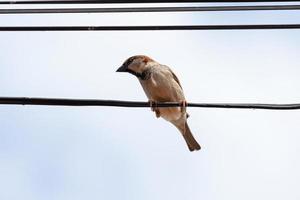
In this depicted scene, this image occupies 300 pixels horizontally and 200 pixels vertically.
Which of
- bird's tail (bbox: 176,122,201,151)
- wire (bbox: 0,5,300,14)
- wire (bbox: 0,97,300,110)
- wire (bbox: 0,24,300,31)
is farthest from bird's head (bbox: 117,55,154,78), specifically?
wire (bbox: 0,97,300,110)

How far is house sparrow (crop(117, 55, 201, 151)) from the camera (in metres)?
8.54

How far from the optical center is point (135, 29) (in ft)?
20.9

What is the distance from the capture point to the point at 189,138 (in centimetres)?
952

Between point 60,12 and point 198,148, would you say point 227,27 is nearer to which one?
point 60,12

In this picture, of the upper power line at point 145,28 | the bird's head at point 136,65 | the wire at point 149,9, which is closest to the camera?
the wire at point 149,9

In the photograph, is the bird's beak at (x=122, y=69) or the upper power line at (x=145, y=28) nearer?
the upper power line at (x=145, y=28)

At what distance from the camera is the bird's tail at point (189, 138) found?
942cm

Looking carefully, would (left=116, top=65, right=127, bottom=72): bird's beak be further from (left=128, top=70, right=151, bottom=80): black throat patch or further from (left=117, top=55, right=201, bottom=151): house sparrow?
(left=128, top=70, right=151, bottom=80): black throat patch

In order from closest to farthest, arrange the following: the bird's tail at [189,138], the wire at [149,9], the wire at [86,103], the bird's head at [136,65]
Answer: the wire at [86,103]
the wire at [149,9]
the bird's head at [136,65]
the bird's tail at [189,138]

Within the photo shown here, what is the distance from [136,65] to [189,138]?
4.35 feet

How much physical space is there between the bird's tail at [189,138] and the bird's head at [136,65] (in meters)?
1.05

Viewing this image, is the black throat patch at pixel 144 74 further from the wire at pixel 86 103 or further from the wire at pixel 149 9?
the wire at pixel 86 103

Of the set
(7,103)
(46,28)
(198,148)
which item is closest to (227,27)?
(46,28)

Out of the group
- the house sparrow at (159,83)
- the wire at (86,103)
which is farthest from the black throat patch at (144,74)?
the wire at (86,103)
